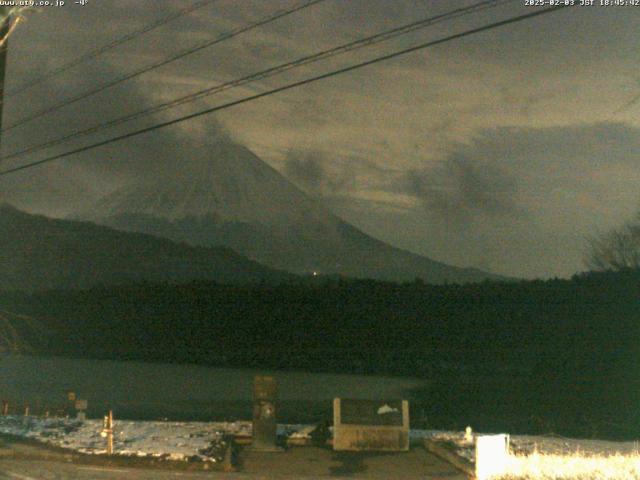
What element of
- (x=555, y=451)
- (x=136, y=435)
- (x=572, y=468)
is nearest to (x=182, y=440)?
(x=136, y=435)

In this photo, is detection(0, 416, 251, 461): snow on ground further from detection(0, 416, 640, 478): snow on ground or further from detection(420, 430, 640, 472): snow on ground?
detection(420, 430, 640, 472): snow on ground

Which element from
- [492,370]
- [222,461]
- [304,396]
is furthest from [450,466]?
[492,370]

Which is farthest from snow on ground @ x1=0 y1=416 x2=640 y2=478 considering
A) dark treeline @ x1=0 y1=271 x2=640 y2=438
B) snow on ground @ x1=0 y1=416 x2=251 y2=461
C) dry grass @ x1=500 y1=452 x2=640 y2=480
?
dark treeline @ x1=0 y1=271 x2=640 y2=438

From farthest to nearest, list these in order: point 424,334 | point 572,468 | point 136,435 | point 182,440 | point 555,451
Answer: point 424,334, point 136,435, point 182,440, point 555,451, point 572,468

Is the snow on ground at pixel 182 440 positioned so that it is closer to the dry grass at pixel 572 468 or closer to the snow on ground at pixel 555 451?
the snow on ground at pixel 555 451

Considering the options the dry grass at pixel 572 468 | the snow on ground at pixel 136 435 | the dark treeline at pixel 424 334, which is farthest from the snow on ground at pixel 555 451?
the dark treeline at pixel 424 334

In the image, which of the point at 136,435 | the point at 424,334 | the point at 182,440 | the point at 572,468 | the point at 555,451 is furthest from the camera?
the point at 424,334

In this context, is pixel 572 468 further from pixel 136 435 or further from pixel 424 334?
pixel 424 334

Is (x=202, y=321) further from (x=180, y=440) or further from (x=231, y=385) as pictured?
(x=180, y=440)
